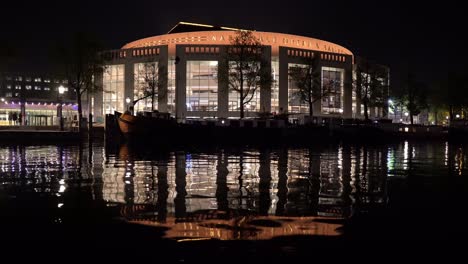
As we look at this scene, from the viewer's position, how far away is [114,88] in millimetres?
102938

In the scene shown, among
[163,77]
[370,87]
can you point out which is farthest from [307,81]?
[163,77]

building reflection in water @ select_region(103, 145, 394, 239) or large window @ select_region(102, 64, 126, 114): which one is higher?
large window @ select_region(102, 64, 126, 114)

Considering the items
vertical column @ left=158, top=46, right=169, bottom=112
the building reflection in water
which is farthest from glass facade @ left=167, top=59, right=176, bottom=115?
the building reflection in water

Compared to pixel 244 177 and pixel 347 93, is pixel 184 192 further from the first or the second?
pixel 347 93

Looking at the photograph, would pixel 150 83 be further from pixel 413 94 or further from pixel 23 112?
pixel 413 94

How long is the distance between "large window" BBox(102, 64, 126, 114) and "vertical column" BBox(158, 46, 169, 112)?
1042 cm

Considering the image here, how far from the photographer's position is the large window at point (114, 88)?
101 m

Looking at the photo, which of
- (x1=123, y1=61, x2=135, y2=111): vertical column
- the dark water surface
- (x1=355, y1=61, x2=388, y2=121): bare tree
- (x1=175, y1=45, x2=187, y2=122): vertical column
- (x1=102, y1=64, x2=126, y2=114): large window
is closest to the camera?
the dark water surface

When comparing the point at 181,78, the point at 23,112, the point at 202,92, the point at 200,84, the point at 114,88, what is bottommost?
the point at 23,112

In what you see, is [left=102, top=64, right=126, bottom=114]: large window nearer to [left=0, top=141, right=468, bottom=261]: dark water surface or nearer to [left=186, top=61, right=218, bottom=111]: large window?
[left=186, top=61, right=218, bottom=111]: large window

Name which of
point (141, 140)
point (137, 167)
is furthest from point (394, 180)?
point (141, 140)

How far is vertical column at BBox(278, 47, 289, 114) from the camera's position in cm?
9581

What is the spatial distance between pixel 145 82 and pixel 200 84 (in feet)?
42.5

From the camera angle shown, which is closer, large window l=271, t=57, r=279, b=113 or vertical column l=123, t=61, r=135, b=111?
large window l=271, t=57, r=279, b=113
